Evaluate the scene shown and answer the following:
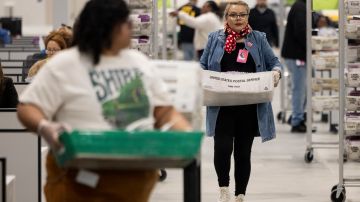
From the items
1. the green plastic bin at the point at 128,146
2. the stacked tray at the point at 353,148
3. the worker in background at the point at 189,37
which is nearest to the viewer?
the green plastic bin at the point at 128,146

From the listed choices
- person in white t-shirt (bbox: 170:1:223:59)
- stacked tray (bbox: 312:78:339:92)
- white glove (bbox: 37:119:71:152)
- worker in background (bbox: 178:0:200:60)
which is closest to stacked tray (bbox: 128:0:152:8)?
stacked tray (bbox: 312:78:339:92)

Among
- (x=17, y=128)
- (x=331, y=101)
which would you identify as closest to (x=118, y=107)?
(x=17, y=128)


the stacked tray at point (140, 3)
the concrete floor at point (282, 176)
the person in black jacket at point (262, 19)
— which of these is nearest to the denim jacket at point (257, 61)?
the concrete floor at point (282, 176)

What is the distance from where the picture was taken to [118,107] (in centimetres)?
458

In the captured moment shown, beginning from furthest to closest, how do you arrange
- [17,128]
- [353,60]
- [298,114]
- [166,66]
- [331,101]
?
[298,114] < [331,101] < [353,60] < [17,128] < [166,66]

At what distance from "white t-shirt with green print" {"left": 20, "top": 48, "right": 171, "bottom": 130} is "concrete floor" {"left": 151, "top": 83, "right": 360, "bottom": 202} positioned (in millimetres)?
5088

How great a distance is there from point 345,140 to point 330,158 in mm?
3414

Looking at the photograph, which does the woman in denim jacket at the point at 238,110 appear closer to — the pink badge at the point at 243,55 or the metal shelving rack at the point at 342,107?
the pink badge at the point at 243,55

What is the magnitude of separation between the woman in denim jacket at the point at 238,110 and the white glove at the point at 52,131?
4.17m

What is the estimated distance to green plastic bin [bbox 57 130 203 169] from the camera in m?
4.34

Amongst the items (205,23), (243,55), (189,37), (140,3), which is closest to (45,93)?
(243,55)

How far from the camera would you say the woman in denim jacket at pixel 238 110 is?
8516 millimetres

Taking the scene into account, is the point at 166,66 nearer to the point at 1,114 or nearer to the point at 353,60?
the point at 1,114

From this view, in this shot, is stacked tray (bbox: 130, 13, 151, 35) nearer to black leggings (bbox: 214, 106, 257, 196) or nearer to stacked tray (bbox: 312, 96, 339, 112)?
black leggings (bbox: 214, 106, 257, 196)
